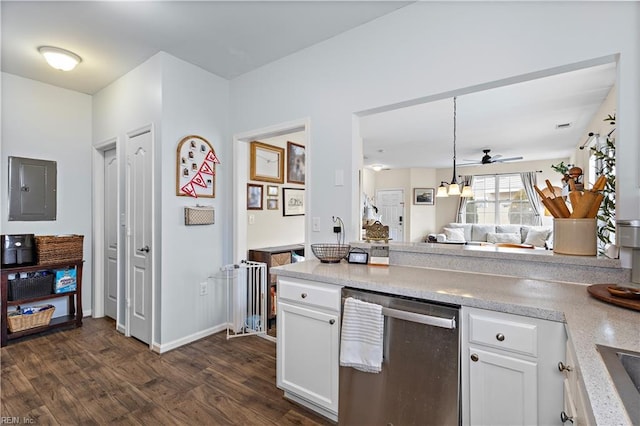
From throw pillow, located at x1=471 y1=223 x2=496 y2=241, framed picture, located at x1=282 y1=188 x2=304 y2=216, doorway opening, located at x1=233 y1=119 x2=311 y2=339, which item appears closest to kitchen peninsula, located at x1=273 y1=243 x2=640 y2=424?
doorway opening, located at x1=233 y1=119 x2=311 y2=339

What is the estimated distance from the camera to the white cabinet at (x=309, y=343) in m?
1.77

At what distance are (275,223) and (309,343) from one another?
2225 mm

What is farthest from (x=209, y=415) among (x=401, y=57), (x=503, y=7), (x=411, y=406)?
(x=503, y=7)

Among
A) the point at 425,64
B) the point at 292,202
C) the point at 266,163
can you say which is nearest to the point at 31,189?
the point at 266,163

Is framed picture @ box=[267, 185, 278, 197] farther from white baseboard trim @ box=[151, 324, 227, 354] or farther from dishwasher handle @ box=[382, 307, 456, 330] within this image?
dishwasher handle @ box=[382, 307, 456, 330]

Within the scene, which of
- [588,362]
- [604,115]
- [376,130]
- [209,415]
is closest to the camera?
[588,362]

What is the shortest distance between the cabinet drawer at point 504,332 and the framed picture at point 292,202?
301 cm

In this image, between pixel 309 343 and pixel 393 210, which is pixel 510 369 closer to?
pixel 309 343

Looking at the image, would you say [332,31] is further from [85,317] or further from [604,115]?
[85,317]

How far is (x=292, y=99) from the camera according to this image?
108 inches

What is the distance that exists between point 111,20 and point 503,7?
2661 mm

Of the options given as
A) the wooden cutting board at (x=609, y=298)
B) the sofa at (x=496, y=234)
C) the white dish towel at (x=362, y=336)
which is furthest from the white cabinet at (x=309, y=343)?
the sofa at (x=496, y=234)

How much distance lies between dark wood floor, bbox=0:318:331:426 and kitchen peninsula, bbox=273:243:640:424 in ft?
2.84

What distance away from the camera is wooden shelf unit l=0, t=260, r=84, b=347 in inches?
112
